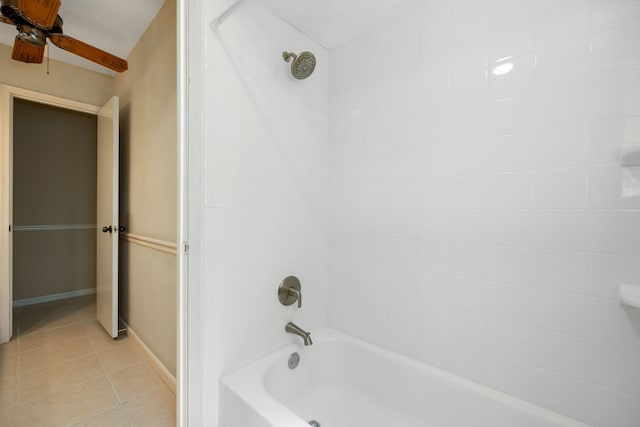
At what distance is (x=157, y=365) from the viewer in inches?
73.1

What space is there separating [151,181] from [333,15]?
1.65 m

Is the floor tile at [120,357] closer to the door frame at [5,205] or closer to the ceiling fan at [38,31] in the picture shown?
the door frame at [5,205]

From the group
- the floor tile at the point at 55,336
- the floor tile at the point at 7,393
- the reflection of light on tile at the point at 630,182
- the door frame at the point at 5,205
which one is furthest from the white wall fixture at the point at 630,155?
the door frame at the point at 5,205

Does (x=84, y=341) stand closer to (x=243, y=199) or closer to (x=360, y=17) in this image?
(x=243, y=199)

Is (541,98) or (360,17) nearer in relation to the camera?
(541,98)

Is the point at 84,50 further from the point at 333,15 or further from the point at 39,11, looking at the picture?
the point at 333,15

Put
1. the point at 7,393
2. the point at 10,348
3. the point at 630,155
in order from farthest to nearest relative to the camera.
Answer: the point at 10,348 < the point at 7,393 < the point at 630,155

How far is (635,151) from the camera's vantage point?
29.3 inches

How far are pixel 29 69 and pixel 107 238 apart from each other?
5.37ft

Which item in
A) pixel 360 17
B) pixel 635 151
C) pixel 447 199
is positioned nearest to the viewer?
pixel 635 151

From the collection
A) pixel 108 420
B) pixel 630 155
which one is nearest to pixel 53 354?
pixel 108 420

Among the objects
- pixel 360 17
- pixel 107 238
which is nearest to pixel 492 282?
pixel 360 17

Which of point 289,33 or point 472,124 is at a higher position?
point 289,33

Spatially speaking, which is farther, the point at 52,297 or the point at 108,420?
the point at 52,297
